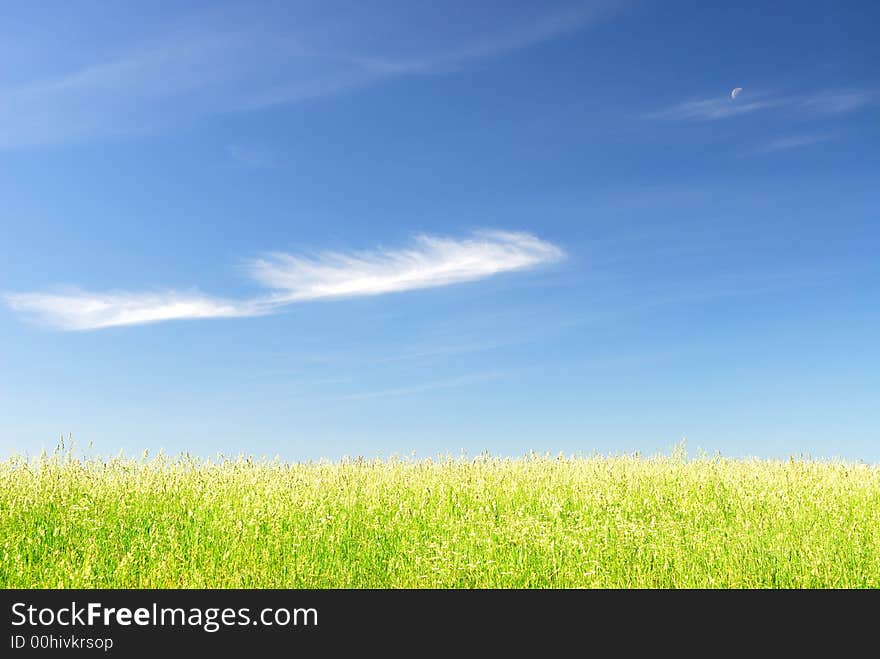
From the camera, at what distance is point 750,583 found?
7781 mm

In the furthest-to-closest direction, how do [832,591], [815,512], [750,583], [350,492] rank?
[350,492] < [815,512] < [750,583] < [832,591]

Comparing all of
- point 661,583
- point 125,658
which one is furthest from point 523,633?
point 125,658

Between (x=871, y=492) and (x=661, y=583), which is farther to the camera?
(x=871, y=492)

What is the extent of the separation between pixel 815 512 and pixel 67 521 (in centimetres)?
1006

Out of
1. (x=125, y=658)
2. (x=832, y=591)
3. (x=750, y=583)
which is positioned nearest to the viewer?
(x=125, y=658)

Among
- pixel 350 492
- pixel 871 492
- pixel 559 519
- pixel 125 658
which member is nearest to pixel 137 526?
pixel 350 492

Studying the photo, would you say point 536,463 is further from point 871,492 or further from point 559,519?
point 871,492

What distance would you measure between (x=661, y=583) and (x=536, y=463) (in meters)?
5.96

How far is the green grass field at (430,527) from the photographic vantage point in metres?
7.91

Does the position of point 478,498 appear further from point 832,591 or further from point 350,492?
point 832,591

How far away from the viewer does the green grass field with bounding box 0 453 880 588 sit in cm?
791

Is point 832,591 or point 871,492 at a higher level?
point 871,492

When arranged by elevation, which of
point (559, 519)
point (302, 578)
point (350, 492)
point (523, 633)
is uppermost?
point (350, 492)

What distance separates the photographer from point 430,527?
9477mm
